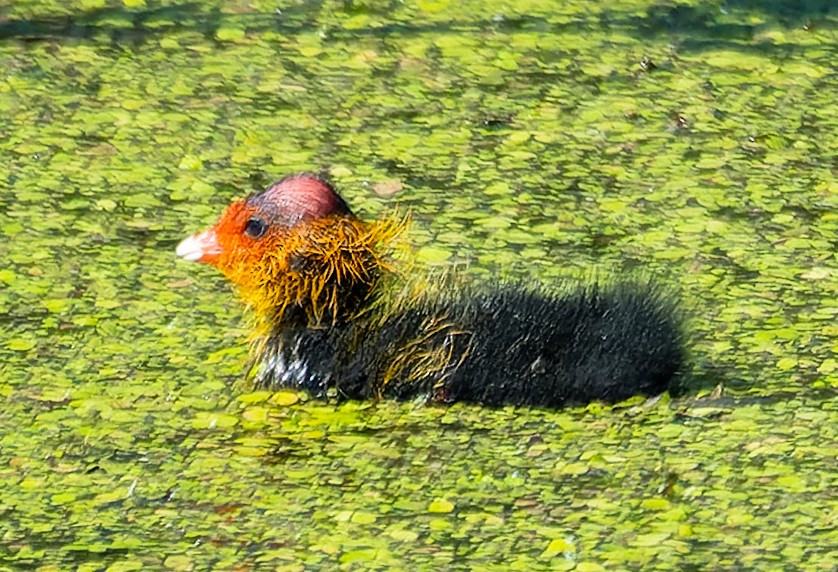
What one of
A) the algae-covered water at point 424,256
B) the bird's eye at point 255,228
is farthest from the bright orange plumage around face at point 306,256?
the algae-covered water at point 424,256

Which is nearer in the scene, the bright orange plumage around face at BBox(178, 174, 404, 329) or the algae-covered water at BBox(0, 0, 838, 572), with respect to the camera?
the algae-covered water at BBox(0, 0, 838, 572)

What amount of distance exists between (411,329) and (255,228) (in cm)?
38

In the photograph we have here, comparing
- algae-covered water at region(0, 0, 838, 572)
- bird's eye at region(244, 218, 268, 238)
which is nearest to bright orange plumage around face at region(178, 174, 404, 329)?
bird's eye at region(244, 218, 268, 238)

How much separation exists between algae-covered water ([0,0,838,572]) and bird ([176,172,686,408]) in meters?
0.05

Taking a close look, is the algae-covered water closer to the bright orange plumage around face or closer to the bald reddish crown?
the bright orange plumage around face

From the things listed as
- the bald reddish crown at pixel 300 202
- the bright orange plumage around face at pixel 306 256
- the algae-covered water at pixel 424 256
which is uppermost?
the bald reddish crown at pixel 300 202

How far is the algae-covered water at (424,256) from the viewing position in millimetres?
3172

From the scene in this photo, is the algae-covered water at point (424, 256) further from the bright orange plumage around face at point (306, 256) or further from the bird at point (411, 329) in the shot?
the bright orange plumage around face at point (306, 256)

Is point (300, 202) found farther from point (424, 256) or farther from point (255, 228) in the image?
point (424, 256)

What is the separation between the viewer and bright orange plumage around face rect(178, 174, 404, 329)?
3.55m

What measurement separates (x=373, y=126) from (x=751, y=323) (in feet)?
4.29

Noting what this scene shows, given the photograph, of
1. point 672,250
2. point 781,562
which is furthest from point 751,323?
point 781,562

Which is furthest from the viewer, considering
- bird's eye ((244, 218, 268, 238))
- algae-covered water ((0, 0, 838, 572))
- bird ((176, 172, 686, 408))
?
bird's eye ((244, 218, 268, 238))

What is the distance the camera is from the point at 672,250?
413cm
